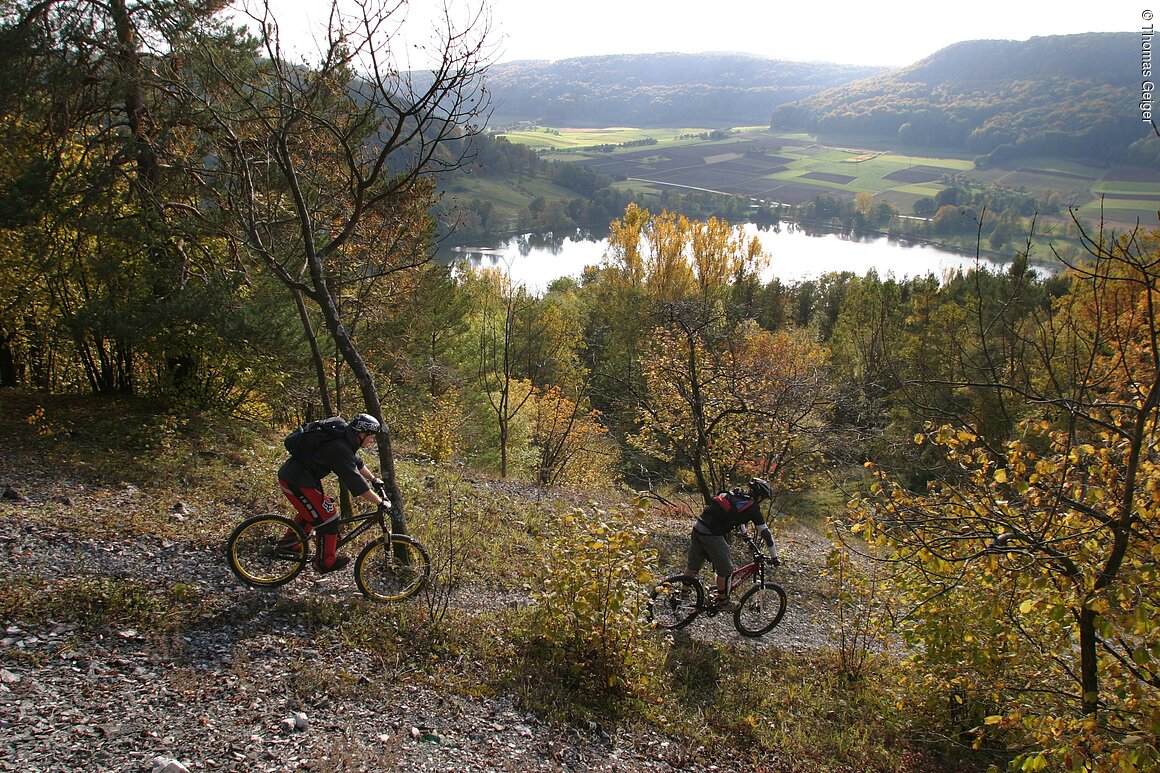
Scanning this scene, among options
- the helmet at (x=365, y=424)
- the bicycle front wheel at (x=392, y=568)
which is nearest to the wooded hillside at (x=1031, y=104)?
the bicycle front wheel at (x=392, y=568)

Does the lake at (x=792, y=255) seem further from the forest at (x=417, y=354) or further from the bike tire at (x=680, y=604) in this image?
the bike tire at (x=680, y=604)

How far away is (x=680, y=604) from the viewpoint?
959 centimetres

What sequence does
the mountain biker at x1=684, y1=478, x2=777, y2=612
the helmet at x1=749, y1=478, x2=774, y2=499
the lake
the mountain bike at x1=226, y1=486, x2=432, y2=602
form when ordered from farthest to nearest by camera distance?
the lake, the mountain biker at x1=684, y1=478, x2=777, y2=612, the helmet at x1=749, y1=478, x2=774, y2=499, the mountain bike at x1=226, y1=486, x2=432, y2=602

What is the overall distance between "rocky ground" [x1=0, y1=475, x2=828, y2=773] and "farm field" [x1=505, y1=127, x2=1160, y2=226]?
94.7 metres

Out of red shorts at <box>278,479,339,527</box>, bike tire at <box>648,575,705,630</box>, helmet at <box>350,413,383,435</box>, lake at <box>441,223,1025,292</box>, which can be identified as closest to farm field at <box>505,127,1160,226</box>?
lake at <box>441,223,1025,292</box>

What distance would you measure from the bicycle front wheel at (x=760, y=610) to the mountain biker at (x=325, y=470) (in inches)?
221

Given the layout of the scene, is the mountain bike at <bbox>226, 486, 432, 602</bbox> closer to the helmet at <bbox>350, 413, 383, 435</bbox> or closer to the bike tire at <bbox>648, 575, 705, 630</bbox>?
the helmet at <bbox>350, 413, 383, 435</bbox>

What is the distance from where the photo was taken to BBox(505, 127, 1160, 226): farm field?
100 meters

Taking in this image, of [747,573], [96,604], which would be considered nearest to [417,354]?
[747,573]

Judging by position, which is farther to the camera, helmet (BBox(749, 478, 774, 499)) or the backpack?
helmet (BBox(749, 478, 774, 499))

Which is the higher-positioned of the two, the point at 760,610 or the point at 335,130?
the point at 335,130

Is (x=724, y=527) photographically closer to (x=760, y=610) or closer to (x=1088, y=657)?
(x=760, y=610)

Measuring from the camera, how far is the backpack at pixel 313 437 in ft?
22.0

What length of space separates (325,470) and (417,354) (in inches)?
596
